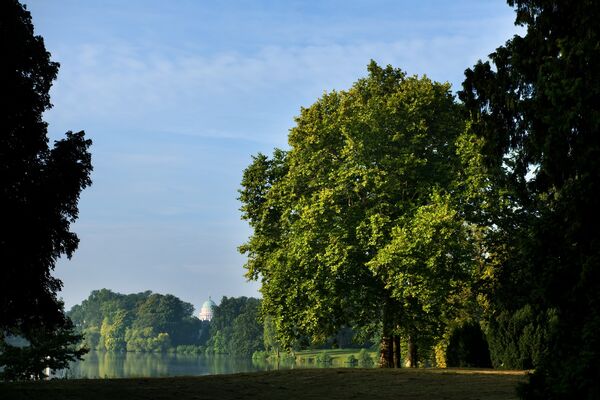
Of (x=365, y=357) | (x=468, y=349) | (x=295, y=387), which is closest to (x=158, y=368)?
(x=365, y=357)

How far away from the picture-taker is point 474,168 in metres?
32.2

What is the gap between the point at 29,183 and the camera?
72.4ft

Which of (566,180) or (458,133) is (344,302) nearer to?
(458,133)

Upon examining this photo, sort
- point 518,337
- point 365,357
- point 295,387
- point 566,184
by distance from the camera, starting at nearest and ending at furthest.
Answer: point 566,184
point 295,387
point 518,337
point 365,357

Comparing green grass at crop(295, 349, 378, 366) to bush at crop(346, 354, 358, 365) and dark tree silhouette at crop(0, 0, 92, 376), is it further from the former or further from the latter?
dark tree silhouette at crop(0, 0, 92, 376)

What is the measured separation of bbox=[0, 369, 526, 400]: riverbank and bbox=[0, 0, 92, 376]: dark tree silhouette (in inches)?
109

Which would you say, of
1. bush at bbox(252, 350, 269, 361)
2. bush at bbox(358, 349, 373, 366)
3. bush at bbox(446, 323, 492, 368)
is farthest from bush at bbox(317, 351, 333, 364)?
bush at bbox(446, 323, 492, 368)

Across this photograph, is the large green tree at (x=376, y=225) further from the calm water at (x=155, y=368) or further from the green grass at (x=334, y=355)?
the green grass at (x=334, y=355)

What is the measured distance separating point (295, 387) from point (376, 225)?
37.3 ft

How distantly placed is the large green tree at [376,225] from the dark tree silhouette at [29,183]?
1304 cm

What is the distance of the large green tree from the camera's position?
3103 centimetres

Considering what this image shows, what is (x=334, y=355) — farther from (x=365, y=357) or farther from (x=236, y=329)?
(x=236, y=329)

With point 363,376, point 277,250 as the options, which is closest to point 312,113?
point 277,250

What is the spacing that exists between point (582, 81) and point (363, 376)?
50.7 feet
